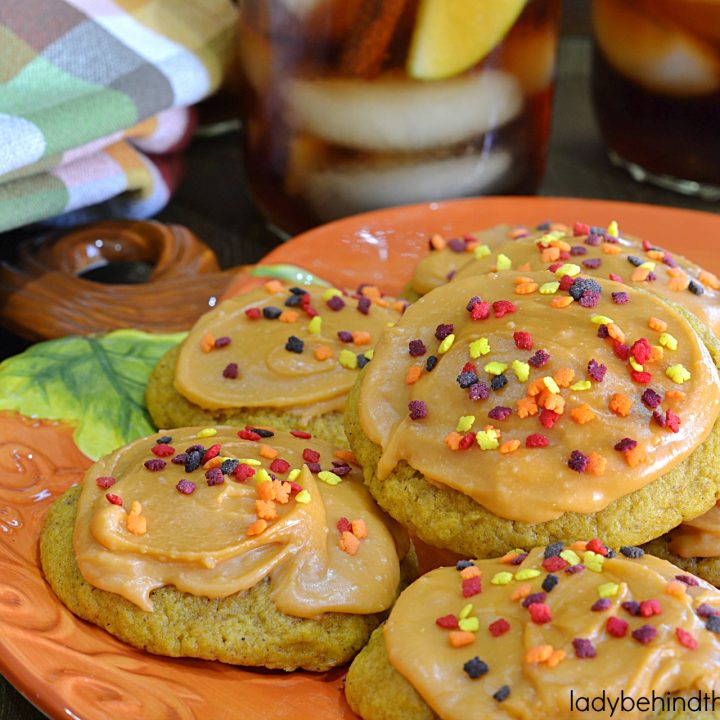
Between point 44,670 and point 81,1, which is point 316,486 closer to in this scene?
point 44,670

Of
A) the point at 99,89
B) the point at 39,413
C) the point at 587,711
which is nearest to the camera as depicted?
the point at 587,711

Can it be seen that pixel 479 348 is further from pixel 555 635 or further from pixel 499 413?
pixel 555 635

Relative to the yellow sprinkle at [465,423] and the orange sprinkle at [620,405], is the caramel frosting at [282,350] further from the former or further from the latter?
the orange sprinkle at [620,405]

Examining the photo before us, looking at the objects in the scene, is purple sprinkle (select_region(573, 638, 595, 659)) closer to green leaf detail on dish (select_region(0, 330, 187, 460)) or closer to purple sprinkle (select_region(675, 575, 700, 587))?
purple sprinkle (select_region(675, 575, 700, 587))

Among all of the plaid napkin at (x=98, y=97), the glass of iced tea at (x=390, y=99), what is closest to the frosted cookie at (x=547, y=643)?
the glass of iced tea at (x=390, y=99)

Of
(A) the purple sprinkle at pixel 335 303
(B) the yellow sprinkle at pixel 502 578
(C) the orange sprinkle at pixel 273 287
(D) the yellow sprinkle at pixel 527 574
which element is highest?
(D) the yellow sprinkle at pixel 527 574

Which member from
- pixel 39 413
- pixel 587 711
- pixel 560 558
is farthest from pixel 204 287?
pixel 587 711
